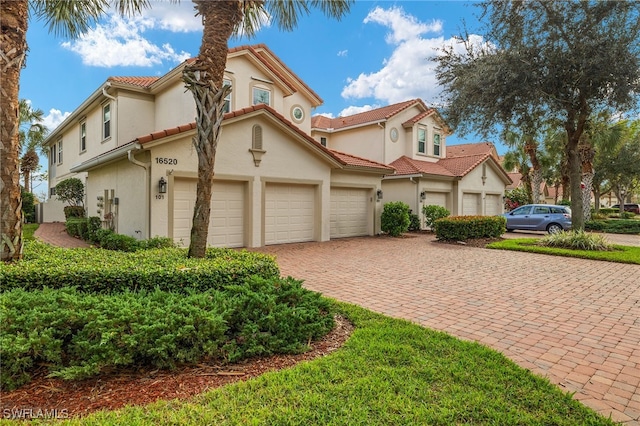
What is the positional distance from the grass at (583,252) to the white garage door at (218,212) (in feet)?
30.9

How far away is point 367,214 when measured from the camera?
55.5ft

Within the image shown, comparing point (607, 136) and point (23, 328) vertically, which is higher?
point (607, 136)

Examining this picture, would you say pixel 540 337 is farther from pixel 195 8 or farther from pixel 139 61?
pixel 139 61

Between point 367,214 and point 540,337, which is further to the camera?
point 367,214

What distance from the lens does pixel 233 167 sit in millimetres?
11680

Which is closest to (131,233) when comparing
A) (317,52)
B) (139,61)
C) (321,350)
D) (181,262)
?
(139,61)

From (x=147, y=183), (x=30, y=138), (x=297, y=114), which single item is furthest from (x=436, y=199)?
(x=30, y=138)

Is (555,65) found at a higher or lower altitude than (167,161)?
higher

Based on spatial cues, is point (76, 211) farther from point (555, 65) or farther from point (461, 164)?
point (461, 164)

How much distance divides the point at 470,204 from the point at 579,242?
10070mm

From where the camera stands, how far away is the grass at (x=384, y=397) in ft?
8.45

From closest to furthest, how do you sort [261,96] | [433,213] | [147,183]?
[147,183] → [261,96] → [433,213]

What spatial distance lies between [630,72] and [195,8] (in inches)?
497

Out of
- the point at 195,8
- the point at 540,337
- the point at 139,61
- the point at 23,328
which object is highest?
the point at 139,61
